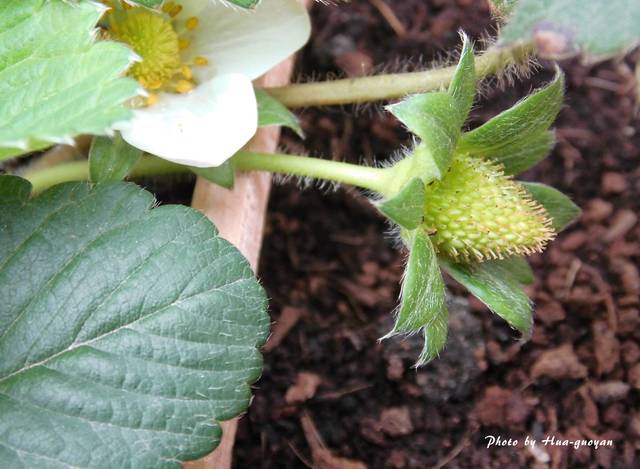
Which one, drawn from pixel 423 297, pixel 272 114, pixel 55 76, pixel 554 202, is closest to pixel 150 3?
pixel 55 76

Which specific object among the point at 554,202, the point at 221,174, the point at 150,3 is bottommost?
the point at 554,202

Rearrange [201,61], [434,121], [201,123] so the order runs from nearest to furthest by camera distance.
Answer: [434,121] → [201,123] → [201,61]

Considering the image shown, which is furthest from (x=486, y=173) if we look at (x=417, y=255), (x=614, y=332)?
(x=614, y=332)

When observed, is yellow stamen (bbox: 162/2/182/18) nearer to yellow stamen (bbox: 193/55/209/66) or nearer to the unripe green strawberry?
yellow stamen (bbox: 193/55/209/66)

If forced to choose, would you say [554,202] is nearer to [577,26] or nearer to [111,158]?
[577,26]

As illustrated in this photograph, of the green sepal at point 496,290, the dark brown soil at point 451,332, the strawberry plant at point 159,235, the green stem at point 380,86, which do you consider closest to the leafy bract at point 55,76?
the strawberry plant at point 159,235

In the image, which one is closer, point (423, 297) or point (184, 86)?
point (423, 297)

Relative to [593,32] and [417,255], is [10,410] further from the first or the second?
[593,32]
